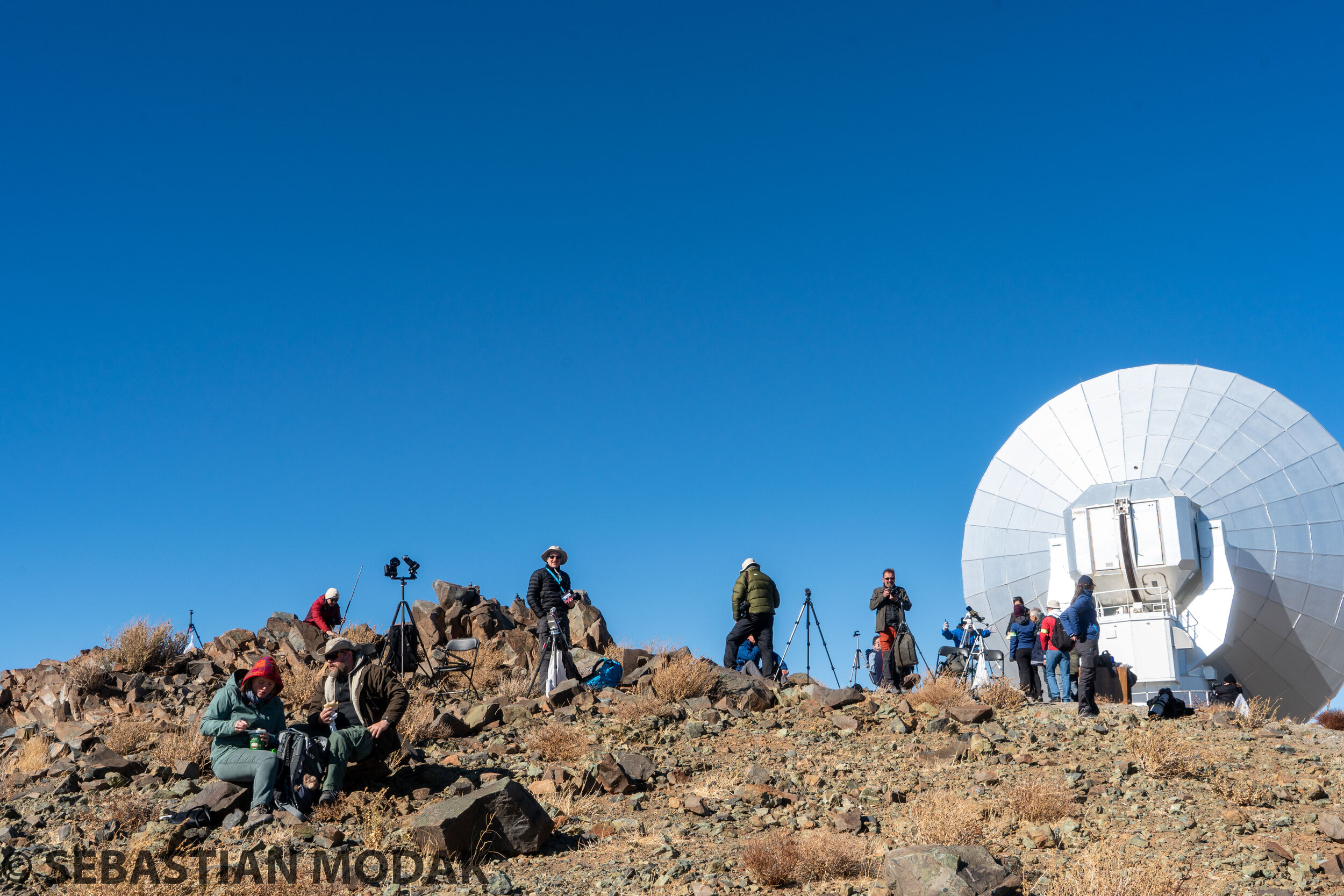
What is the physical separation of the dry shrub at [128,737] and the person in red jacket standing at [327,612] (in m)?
3.40

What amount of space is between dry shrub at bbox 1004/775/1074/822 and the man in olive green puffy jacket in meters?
5.66

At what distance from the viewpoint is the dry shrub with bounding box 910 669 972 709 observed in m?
12.5

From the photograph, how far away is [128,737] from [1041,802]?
29.6 feet

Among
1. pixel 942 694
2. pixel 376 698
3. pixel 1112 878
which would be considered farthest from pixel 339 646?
pixel 942 694

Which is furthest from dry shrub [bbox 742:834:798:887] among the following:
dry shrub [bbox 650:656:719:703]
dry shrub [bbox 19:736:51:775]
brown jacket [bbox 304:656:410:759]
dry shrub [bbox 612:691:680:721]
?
dry shrub [bbox 19:736:51:775]

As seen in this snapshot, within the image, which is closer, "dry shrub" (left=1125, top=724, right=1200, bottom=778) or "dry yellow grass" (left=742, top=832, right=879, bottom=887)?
"dry yellow grass" (left=742, top=832, right=879, bottom=887)

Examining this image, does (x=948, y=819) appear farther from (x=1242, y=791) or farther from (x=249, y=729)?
(x=249, y=729)

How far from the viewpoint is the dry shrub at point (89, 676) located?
14008 mm

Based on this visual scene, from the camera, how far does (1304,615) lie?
2017 cm

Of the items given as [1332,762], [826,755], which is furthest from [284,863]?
[1332,762]

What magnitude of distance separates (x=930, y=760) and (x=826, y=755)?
40.1 inches

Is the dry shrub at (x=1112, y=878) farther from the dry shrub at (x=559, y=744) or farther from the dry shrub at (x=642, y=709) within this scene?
the dry shrub at (x=642, y=709)

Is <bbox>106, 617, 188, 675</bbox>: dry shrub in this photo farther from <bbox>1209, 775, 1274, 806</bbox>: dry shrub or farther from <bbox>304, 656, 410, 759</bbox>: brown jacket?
<bbox>1209, 775, 1274, 806</bbox>: dry shrub

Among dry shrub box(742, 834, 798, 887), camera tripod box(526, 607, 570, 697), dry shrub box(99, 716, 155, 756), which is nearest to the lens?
dry shrub box(742, 834, 798, 887)
